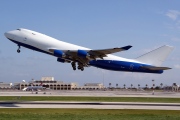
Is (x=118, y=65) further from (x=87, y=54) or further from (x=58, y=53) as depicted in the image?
(x=58, y=53)

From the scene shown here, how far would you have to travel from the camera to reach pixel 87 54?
5484 cm

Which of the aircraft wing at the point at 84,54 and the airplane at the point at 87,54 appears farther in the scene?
the airplane at the point at 87,54

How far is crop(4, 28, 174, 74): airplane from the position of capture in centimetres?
5453

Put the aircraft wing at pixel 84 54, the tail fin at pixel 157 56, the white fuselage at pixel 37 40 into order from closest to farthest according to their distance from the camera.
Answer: the aircraft wing at pixel 84 54 → the white fuselage at pixel 37 40 → the tail fin at pixel 157 56

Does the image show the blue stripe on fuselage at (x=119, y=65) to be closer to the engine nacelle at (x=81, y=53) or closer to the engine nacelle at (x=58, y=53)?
the engine nacelle at (x=81, y=53)

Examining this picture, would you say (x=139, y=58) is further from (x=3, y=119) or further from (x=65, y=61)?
(x=3, y=119)

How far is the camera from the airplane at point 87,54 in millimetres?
54531

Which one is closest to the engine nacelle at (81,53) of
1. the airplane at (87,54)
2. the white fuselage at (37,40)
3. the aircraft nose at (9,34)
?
the airplane at (87,54)

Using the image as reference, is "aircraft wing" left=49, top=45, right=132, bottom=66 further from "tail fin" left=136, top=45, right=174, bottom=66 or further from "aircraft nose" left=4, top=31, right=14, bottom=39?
"tail fin" left=136, top=45, right=174, bottom=66

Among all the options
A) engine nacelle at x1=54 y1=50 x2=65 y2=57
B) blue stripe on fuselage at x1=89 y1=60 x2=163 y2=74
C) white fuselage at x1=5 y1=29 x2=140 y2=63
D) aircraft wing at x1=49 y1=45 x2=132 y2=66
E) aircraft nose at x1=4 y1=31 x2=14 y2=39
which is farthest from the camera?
blue stripe on fuselage at x1=89 y1=60 x2=163 y2=74

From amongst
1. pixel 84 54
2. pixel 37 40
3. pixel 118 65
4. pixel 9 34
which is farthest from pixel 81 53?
pixel 9 34

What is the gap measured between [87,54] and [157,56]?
53.2 ft

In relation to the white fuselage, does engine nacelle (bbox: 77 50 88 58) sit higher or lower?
lower

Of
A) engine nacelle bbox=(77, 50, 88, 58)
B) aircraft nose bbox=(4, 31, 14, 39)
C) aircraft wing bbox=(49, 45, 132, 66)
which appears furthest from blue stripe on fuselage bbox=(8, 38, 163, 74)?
aircraft nose bbox=(4, 31, 14, 39)
